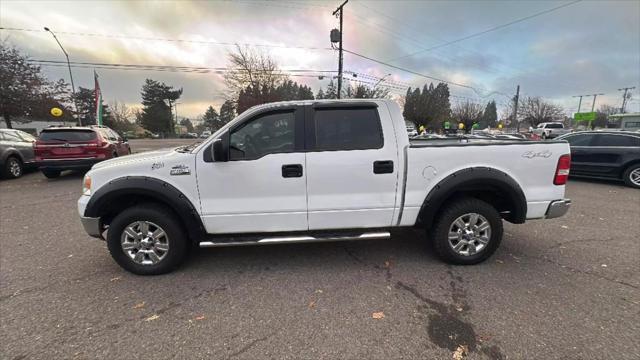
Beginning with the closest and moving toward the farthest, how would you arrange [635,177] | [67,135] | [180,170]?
[180,170] < [635,177] < [67,135]

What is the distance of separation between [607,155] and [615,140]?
45 cm

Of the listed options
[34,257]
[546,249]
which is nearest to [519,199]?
[546,249]

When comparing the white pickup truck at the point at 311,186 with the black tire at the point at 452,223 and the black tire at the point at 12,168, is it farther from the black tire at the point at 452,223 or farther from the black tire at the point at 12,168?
the black tire at the point at 12,168

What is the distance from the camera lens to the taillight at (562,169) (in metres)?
3.28

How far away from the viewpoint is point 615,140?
26.9ft

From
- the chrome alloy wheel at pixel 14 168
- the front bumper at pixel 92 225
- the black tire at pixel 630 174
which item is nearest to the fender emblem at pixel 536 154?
the front bumper at pixel 92 225

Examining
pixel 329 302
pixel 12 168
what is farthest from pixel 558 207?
pixel 12 168

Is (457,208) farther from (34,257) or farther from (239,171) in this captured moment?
(34,257)

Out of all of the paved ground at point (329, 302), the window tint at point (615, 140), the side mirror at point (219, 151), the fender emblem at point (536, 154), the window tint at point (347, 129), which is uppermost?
the window tint at point (347, 129)

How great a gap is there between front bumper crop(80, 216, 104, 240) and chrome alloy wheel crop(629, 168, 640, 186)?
11.9m

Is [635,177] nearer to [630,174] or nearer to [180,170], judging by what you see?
[630,174]

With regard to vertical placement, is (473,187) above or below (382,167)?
below

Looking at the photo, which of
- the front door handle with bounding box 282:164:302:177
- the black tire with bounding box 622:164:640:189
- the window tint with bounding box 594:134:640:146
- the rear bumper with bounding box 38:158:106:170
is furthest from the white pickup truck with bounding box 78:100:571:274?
the window tint with bounding box 594:134:640:146

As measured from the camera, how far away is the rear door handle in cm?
316
